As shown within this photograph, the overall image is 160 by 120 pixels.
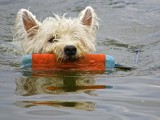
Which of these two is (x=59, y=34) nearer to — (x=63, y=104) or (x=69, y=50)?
(x=69, y=50)

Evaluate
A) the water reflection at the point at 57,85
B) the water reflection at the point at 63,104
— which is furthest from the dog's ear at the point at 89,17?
the water reflection at the point at 63,104

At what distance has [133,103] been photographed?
441 cm

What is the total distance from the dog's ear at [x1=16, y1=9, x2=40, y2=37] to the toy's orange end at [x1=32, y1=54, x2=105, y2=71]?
1024 mm

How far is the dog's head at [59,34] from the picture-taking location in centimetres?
622

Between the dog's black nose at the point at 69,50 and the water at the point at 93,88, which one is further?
the dog's black nose at the point at 69,50

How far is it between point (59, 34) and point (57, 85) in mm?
1625

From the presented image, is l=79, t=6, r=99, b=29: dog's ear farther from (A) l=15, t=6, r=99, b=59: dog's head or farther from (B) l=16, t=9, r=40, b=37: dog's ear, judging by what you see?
(B) l=16, t=9, r=40, b=37: dog's ear

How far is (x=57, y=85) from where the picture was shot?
17.1 ft

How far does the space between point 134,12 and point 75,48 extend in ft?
22.2

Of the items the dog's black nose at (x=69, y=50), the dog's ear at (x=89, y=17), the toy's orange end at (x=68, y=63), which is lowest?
the toy's orange end at (x=68, y=63)

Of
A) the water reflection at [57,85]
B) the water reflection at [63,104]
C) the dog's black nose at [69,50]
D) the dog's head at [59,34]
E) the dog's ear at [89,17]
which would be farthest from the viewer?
the dog's ear at [89,17]

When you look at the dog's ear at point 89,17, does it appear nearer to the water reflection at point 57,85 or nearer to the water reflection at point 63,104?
the water reflection at point 57,85

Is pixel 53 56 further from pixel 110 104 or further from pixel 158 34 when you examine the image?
pixel 158 34

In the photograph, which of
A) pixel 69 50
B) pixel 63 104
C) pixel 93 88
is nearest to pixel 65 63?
pixel 69 50
